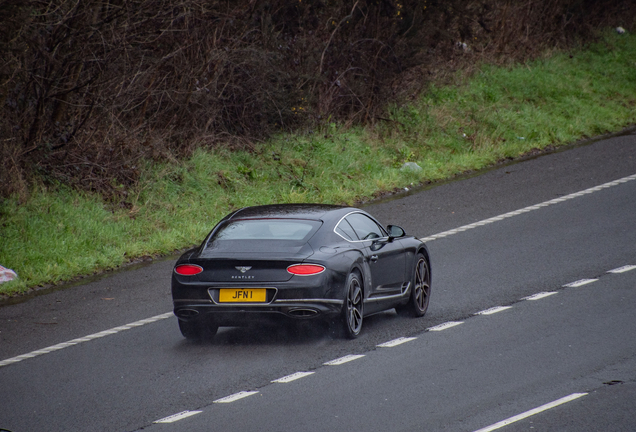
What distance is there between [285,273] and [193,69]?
12013mm

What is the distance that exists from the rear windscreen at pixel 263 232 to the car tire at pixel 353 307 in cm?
65

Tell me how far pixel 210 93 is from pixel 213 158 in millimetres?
1869

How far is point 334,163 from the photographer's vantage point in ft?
67.3

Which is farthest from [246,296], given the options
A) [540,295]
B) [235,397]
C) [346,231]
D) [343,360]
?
[540,295]

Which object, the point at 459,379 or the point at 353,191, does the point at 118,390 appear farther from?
the point at 353,191

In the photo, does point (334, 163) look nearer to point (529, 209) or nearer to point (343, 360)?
point (529, 209)

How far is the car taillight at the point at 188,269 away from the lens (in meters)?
9.30

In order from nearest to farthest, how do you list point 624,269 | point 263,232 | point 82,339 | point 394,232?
point 263,232 → point 82,339 → point 394,232 → point 624,269

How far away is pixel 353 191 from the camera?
62.2 ft

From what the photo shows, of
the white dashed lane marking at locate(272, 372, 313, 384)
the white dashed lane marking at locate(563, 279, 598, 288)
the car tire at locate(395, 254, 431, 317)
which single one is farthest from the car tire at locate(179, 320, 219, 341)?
the white dashed lane marking at locate(563, 279, 598, 288)

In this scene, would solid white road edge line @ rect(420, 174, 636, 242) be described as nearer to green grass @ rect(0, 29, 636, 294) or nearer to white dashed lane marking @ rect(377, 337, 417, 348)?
green grass @ rect(0, 29, 636, 294)

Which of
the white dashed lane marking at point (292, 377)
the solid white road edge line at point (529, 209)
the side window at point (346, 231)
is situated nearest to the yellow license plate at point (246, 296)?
the white dashed lane marking at point (292, 377)

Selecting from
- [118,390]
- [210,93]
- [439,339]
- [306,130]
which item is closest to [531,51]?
[306,130]

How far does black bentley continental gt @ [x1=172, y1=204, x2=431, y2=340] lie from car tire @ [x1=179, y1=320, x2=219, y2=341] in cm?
1
